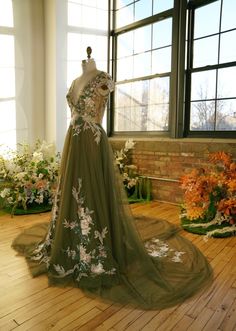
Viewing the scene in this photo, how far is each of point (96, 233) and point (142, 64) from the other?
3.22 metres

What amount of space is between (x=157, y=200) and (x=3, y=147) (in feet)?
7.58

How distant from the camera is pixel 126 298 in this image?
1.45 meters

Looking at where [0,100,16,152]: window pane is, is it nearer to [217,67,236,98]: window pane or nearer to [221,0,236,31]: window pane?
[217,67,236,98]: window pane

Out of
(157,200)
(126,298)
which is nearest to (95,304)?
(126,298)

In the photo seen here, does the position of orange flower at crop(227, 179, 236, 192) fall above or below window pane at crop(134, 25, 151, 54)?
below

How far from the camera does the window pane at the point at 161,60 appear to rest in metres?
3.75

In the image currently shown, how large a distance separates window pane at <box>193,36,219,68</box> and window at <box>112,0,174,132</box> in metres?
0.40

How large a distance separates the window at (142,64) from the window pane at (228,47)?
0.74m

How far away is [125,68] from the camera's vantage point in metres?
4.39

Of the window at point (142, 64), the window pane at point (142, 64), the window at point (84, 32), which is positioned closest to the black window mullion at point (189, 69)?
the window at point (142, 64)

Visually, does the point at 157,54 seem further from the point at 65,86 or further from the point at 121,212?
the point at 121,212

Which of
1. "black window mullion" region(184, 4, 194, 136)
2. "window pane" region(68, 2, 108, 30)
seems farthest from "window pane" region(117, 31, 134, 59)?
"black window mullion" region(184, 4, 194, 136)

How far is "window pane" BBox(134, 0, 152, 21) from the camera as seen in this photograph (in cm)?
394

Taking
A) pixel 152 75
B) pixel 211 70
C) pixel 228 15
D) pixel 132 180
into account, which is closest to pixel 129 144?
pixel 132 180
